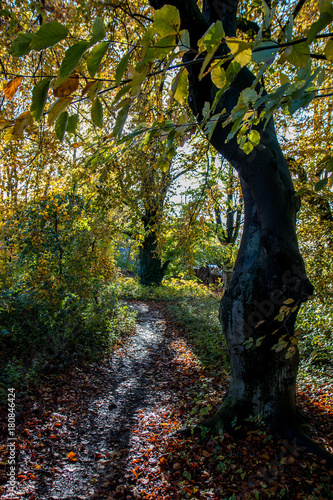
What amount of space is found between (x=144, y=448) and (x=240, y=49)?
3.77m

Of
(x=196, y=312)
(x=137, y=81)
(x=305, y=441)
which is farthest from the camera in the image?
(x=196, y=312)

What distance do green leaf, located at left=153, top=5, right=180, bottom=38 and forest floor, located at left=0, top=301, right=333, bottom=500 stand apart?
126 inches

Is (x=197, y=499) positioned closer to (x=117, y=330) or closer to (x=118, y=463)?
(x=118, y=463)

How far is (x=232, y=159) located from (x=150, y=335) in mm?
6079

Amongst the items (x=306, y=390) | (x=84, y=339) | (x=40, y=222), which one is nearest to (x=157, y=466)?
(x=306, y=390)

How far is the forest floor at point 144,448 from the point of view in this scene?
2.55m

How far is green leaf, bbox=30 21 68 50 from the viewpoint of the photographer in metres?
0.58

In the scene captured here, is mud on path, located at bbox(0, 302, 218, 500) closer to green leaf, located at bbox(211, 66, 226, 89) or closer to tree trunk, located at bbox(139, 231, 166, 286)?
green leaf, located at bbox(211, 66, 226, 89)

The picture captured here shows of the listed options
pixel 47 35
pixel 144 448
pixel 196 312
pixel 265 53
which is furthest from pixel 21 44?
pixel 196 312

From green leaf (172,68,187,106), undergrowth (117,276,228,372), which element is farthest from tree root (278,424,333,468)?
green leaf (172,68,187,106)

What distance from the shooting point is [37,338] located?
493 cm

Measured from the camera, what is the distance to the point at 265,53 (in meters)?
0.79

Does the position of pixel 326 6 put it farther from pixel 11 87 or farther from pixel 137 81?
pixel 11 87

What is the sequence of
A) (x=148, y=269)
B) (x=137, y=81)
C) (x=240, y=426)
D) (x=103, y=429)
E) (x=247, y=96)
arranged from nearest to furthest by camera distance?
(x=137, y=81)
(x=247, y=96)
(x=240, y=426)
(x=103, y=429)
(x=148, y=269)
